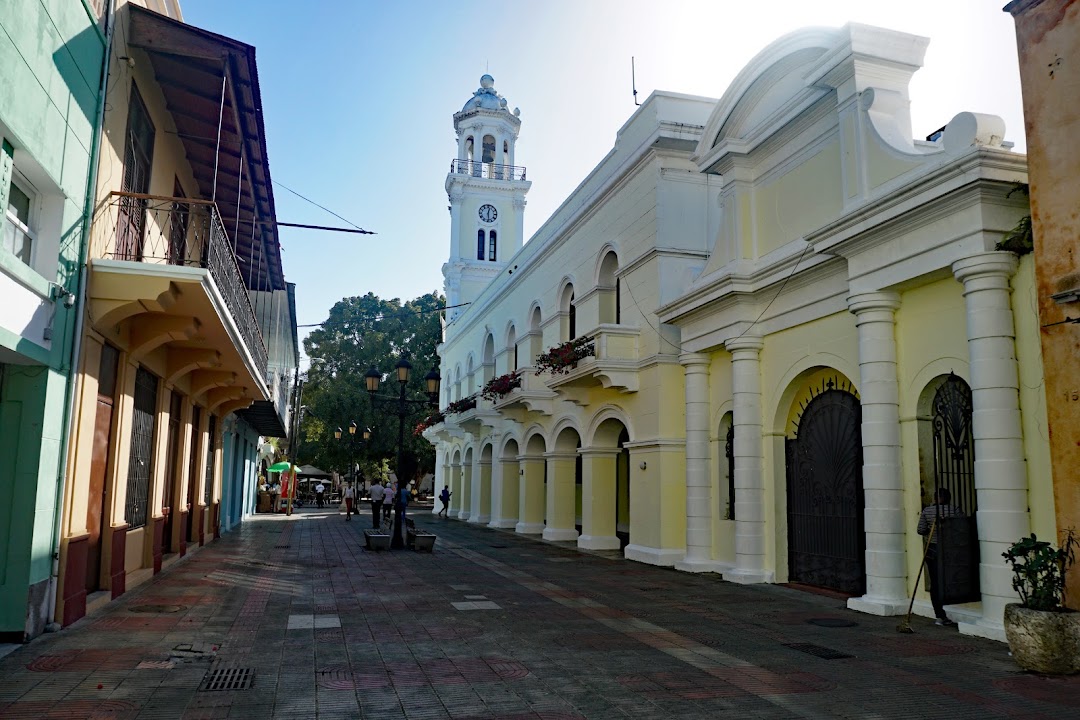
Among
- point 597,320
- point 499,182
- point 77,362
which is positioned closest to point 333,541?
point 597,320

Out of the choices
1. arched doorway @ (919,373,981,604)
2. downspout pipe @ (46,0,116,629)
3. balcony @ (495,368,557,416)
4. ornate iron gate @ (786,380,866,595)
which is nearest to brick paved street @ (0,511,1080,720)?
arched doorway @ (919,373,981,604)

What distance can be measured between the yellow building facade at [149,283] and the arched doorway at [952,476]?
27.5 ft

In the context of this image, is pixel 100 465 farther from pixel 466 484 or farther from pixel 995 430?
pixel 466 484

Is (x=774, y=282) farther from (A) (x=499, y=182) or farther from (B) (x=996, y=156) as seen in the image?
(A) (x=499, y=182)

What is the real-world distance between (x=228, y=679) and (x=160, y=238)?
23.3 feet

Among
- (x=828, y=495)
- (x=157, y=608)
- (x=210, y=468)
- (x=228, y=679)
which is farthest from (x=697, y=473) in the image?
(x=210, y=468)

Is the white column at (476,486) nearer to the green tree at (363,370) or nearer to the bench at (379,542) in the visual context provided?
the bench at (379,542)

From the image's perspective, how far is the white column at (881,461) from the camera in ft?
31.1

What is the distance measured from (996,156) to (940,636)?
16.0 feet

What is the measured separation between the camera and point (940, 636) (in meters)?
8.12

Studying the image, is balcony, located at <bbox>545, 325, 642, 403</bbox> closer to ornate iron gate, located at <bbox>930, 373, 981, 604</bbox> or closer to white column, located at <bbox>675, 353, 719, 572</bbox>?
white column, located at <bbox>675, 353, 719, 572</bbox>

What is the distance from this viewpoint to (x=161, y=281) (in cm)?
834

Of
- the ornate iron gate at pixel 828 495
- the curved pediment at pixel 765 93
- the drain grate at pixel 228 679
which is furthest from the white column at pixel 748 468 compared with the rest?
the drain grate at pixel 228 679

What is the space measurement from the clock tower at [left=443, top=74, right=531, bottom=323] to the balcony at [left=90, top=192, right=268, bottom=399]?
27125mm
